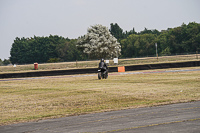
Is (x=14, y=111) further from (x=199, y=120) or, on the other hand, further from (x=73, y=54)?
(x=73, y=54)

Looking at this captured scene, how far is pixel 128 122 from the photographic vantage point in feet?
28.0

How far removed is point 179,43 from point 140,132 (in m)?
107

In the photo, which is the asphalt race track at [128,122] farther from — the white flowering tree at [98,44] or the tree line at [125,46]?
the tree line at [125,46]

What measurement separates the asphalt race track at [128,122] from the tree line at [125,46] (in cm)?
7449

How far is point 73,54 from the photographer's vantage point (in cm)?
13700

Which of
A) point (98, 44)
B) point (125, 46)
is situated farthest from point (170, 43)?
point (98, 44)

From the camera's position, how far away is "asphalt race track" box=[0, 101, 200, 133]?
761cm

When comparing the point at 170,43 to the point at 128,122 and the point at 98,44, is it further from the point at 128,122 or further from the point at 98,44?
the point at 128,122

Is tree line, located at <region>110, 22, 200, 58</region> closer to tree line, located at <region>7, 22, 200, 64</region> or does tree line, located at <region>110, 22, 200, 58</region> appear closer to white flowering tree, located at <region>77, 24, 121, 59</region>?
tree line, located at <region>7, 22, 200, 64</region>

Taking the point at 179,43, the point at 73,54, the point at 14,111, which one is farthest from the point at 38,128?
the point at 73,54

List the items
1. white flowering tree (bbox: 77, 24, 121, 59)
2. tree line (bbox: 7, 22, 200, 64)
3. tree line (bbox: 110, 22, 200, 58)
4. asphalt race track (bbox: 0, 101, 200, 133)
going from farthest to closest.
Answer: tree line (bbox: 7, 22, 200, 64), tree line (bbox: 110, 22, 200, 58), white flowering tree (bbox: 77, 24, 121, 59), asphalt race track (bbox: 0, 101, 200, 133)

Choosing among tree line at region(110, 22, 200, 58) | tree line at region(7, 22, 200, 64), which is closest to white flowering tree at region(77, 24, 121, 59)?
tree line at region(7, 22, 200, 64)

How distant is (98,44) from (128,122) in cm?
7450

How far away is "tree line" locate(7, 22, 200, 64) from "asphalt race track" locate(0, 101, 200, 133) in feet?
244
